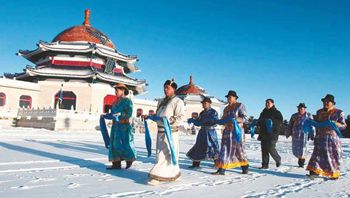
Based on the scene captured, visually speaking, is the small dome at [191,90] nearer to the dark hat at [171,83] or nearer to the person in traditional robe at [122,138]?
the person in traditional robe at [122,138]

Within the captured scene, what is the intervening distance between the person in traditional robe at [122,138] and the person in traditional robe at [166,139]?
3.61ft

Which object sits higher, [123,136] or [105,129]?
[105,129]

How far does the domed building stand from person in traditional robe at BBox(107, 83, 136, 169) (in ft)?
71.9

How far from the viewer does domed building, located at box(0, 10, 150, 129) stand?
1081 inches

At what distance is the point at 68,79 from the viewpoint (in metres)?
28.4

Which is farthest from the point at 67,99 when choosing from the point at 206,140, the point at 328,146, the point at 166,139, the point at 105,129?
the point at 328,146

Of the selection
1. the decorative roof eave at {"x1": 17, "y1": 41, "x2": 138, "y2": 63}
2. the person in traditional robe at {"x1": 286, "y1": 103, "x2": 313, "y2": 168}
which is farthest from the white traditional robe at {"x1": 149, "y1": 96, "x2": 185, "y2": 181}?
the decorative roof eave at {"x1": 17, "y1": 41, "x2": 138, "y2": 63}

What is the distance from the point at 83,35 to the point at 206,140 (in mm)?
27297

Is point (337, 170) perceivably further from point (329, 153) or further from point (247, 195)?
point (247, 195)

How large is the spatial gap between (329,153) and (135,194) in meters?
4.05

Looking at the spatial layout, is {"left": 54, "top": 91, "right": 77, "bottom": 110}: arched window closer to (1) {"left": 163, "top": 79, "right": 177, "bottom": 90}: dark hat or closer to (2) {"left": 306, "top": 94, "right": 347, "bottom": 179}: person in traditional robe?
(1) {"left": 163, "top": 79, "right": 177, "bottom": 90}: dark hat

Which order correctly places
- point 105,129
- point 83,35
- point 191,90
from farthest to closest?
point 191,90
point 83,35
point 105,129

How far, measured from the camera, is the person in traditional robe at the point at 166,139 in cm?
479

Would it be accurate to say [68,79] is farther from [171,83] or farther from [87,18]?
[171,83]
